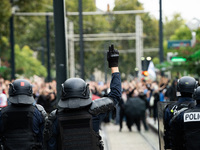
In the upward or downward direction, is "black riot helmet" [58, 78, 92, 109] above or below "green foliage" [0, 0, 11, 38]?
below

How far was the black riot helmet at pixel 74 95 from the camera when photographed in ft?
15.6

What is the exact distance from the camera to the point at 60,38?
9008 millimetres

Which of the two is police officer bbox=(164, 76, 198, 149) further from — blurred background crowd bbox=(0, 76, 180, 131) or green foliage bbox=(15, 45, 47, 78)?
green foliage bbox=(15, 45, 47, 78)

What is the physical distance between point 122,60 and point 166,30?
4352 centimetres

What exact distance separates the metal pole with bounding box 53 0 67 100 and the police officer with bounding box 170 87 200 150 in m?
3.69

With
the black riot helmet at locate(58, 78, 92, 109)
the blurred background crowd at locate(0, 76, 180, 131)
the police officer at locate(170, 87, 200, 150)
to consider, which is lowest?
the blurred background crowd at locate(0, 76, 180, 131)

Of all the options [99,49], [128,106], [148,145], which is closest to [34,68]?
[99,49]

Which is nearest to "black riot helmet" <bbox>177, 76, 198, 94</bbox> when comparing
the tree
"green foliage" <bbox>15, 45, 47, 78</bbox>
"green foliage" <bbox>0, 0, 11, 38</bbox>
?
"green foliage" <bbox>0, 0, 11, 38</bbox>

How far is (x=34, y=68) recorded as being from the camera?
51719mm

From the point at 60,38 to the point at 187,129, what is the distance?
4.10 metres

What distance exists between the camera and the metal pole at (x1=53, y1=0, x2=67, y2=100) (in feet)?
29.3

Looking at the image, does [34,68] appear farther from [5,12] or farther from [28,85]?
[28,85]

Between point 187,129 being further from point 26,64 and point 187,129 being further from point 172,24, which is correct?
point 172,24

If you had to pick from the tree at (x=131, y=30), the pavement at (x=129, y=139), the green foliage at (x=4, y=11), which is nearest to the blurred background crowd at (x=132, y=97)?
the pavement at (x=129, y=139)
